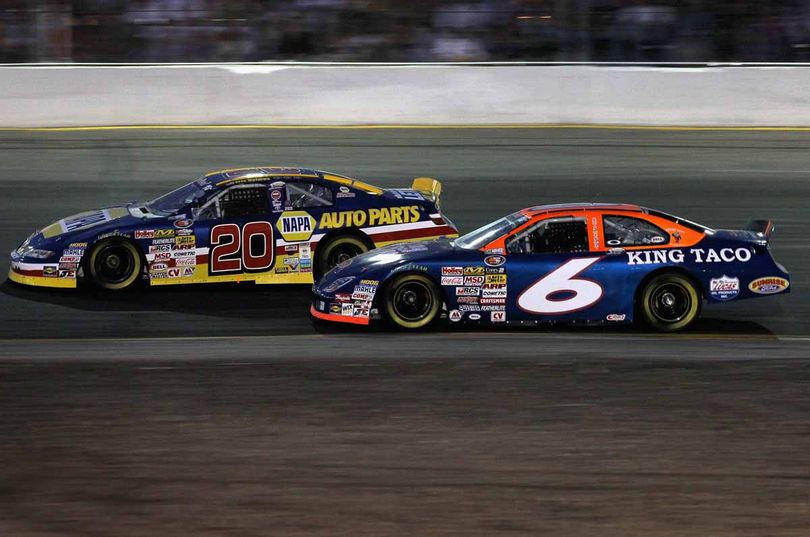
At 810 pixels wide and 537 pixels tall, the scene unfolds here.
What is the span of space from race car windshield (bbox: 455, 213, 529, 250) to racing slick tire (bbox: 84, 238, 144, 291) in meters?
3.18

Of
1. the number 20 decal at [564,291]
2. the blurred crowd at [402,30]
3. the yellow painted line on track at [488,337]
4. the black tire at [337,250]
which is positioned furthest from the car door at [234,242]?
the blurred crowd at [402,30]

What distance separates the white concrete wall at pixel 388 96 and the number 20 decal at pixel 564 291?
9.31 m

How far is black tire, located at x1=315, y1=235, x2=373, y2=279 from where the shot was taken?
1204 centimetres

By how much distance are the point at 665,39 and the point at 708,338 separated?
982cm

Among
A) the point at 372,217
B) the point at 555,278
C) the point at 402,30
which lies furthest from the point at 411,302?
the point at 402,30

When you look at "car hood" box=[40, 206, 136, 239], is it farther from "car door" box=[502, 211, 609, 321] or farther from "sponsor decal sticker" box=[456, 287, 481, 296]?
"car door" box=[502, 211, 609, 321]

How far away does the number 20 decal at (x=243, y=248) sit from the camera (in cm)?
1188

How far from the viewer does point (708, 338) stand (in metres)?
10.4

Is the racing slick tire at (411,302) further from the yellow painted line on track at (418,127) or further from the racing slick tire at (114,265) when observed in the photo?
the yellow painted line on track at (418,127)

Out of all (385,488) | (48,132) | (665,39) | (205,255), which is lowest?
(385,488)

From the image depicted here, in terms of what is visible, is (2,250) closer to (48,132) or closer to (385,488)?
(48,132)

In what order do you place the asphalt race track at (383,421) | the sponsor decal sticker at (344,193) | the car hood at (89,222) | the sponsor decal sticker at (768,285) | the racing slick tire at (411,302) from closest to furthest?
the asphalt race track at (383,421)
the racing slick tire at (411,302)
the sponsor decal sticker at (768,285)
the car hood at (89,222)
the sponsor decal sticker at (344,193)

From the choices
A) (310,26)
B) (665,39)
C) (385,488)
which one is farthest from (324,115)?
(385,488)

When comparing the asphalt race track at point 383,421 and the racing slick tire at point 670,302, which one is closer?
the asphalt race track at point 383,421
